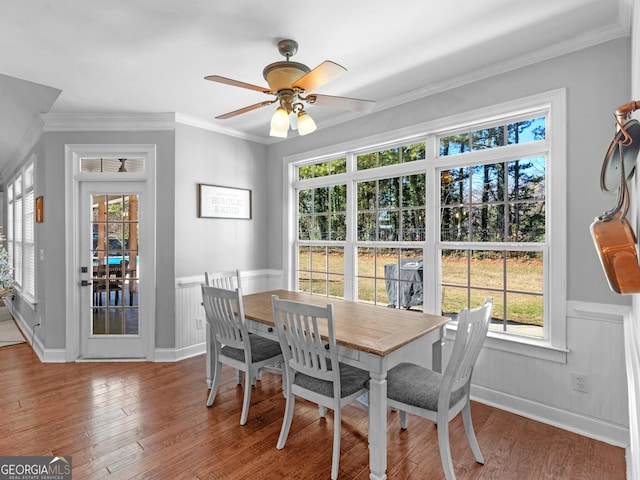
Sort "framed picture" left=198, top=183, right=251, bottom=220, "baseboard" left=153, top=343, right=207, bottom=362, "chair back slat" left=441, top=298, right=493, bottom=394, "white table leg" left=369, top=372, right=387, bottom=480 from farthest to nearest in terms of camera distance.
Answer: "framed picture" left=198, top=183, right=251, bottom=220, "baseboard" left=153, top=343, right=207, bottom=362, "white table leg" left=369, top=372, right=387, bottom=480, "chair back slat" left=441, top=298, right=493, bottom=394

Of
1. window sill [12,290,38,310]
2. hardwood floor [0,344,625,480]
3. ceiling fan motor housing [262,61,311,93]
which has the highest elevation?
ceiling fan motor housing [262,61,311,93]

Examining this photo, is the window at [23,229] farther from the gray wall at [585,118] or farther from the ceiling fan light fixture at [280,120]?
the gray wall at [585,118]

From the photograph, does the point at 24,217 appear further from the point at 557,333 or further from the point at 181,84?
the point at 557,333

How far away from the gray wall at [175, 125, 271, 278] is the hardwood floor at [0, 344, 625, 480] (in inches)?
57.0

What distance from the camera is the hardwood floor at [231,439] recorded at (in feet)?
6.59

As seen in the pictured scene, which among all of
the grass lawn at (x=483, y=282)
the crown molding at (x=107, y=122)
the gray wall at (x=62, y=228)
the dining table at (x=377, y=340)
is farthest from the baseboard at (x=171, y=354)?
the crown molding at (x=107, y=122)

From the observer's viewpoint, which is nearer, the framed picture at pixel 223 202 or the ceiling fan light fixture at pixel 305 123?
the ceiling fan light fixture at pixel 305 123

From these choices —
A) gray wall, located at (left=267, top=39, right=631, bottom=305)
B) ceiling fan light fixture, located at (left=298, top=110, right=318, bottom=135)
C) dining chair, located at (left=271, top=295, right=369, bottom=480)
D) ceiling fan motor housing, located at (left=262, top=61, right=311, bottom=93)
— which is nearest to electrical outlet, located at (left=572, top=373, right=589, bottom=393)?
gray wall, located at (left=267, top=39, right=631, bottom=305)

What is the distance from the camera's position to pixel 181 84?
9.77 feet

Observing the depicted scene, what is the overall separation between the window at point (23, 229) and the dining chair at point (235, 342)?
10.4 ft

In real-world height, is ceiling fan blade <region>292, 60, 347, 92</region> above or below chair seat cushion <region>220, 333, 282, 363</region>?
above

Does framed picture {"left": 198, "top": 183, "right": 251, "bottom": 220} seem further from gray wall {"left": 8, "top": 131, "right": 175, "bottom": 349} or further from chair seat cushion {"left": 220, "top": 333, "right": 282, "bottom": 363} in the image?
chair seat cushion {"left": 220, "top": 333, "right": 282, "bottom": 363}

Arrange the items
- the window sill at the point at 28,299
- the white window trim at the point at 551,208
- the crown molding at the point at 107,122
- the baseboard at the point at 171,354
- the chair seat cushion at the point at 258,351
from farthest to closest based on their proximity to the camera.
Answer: the window sill at the point at 28,299, the baseboard at the point at 171,354, the crown molding at the point at 107,122, the chair seat cushion at the point at 258,351, the white window trim at the point at 551,208

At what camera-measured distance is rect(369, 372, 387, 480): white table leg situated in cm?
186
